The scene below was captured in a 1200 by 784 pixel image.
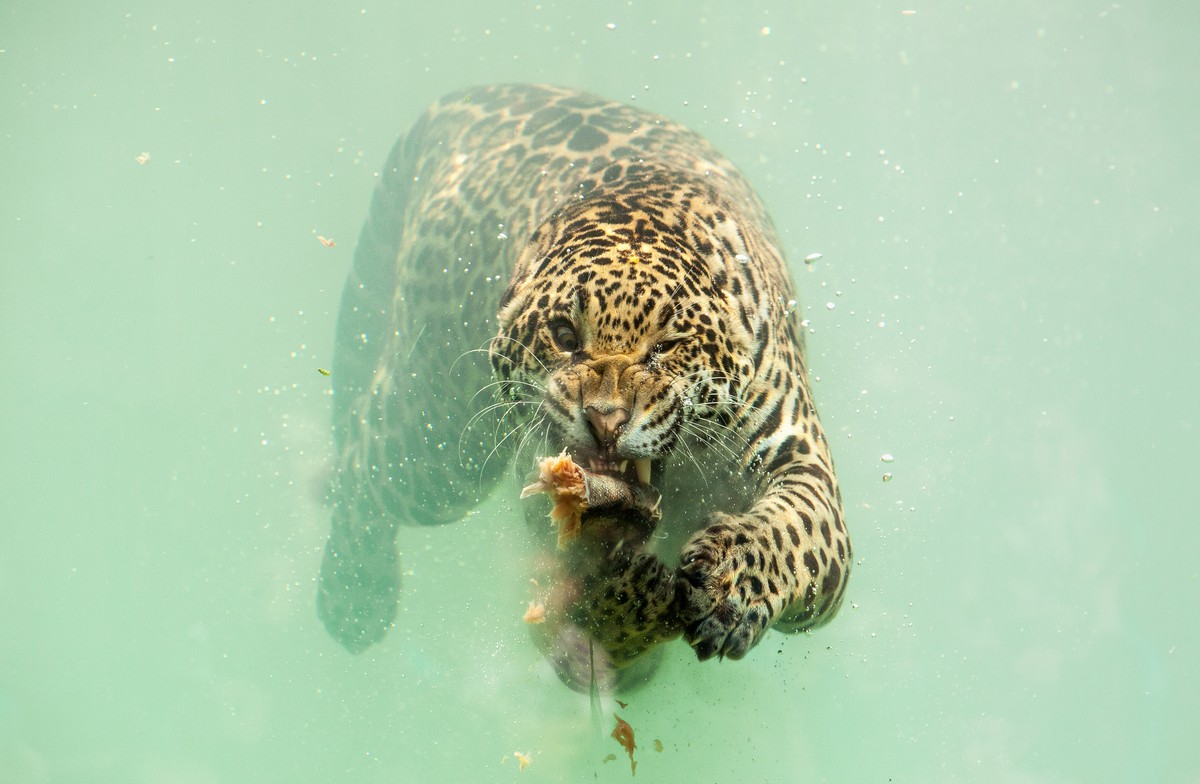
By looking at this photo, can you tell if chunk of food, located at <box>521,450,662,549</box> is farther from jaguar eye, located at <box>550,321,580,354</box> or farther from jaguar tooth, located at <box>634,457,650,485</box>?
jaguar eye, located at <box>550,321,580,354</box>

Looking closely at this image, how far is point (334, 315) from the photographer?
36.1 ft

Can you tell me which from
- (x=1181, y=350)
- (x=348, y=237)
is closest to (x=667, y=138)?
(x=348, y=237)

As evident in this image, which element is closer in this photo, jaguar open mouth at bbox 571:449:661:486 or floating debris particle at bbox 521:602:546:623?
jaguar open mouth at bbox 571:449:661:486

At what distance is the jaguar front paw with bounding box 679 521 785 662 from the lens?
2953 millimetres

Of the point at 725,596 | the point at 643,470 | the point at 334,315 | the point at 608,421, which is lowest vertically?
the point at 334,315

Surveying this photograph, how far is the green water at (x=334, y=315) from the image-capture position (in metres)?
10.3

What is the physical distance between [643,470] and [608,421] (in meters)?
0.48

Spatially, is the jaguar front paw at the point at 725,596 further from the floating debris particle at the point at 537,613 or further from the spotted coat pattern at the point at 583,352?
the floating debris particle at the point at 537,613

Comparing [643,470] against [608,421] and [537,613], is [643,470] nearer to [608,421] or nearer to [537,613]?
[608,421]

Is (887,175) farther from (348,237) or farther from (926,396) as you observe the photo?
(348,237)

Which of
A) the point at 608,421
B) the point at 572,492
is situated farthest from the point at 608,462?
the point at 572,492

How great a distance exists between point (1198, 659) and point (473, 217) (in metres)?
11.9

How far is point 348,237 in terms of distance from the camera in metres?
10.5

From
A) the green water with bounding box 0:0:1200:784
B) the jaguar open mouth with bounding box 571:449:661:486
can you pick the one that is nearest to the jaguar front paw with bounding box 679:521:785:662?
the jaguar open mouth with bounding box 571:449:661:486
